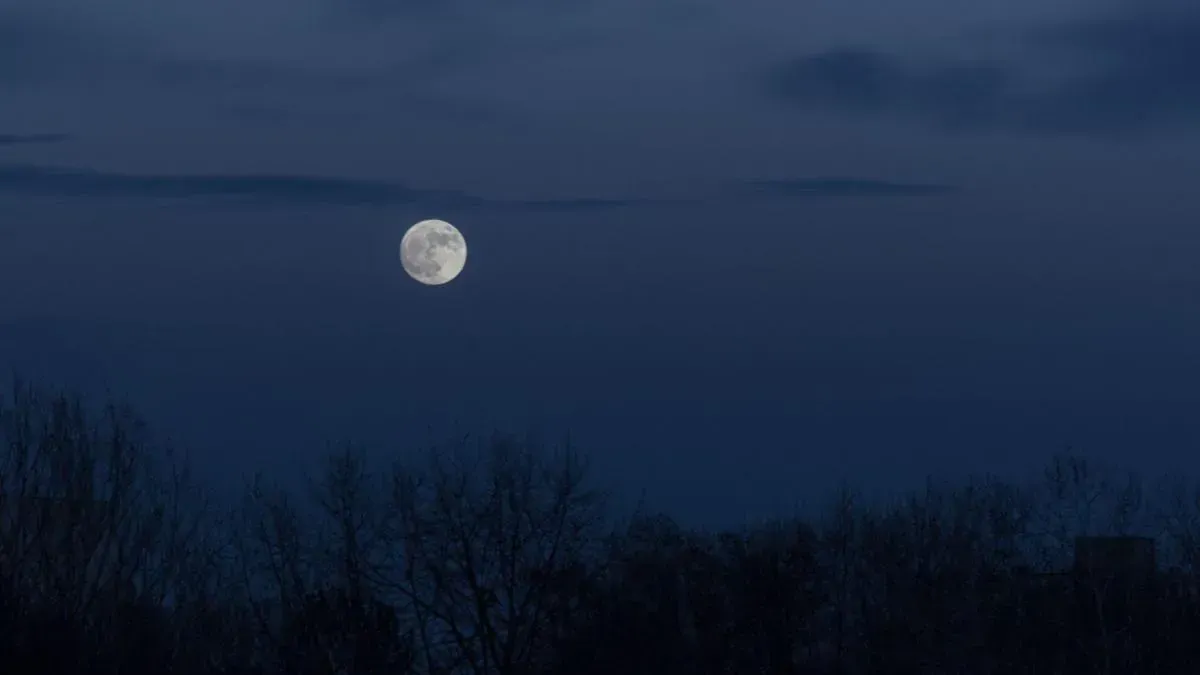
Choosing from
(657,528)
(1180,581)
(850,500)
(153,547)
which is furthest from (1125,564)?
(153,547)

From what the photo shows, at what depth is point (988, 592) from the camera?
1615 inches

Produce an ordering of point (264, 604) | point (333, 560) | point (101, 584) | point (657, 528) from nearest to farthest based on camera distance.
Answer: point (101, 584) < point (264, 604) < point (333, 560) < point (657, 528)

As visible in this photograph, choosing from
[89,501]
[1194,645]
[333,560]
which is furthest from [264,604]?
[1194,645]

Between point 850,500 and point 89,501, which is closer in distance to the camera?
point 89,501

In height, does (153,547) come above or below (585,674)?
above

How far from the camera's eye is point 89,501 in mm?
29391

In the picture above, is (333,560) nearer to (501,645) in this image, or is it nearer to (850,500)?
(501,645)

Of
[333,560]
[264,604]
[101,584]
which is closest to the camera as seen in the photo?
[101,584]

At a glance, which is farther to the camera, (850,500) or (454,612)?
(850,500)

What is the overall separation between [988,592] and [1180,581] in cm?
434

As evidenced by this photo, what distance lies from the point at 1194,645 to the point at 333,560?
18897mm

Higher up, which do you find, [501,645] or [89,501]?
[89,501]

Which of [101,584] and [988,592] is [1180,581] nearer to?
[988,592]

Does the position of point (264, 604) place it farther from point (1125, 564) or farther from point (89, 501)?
point (1125, 564)
